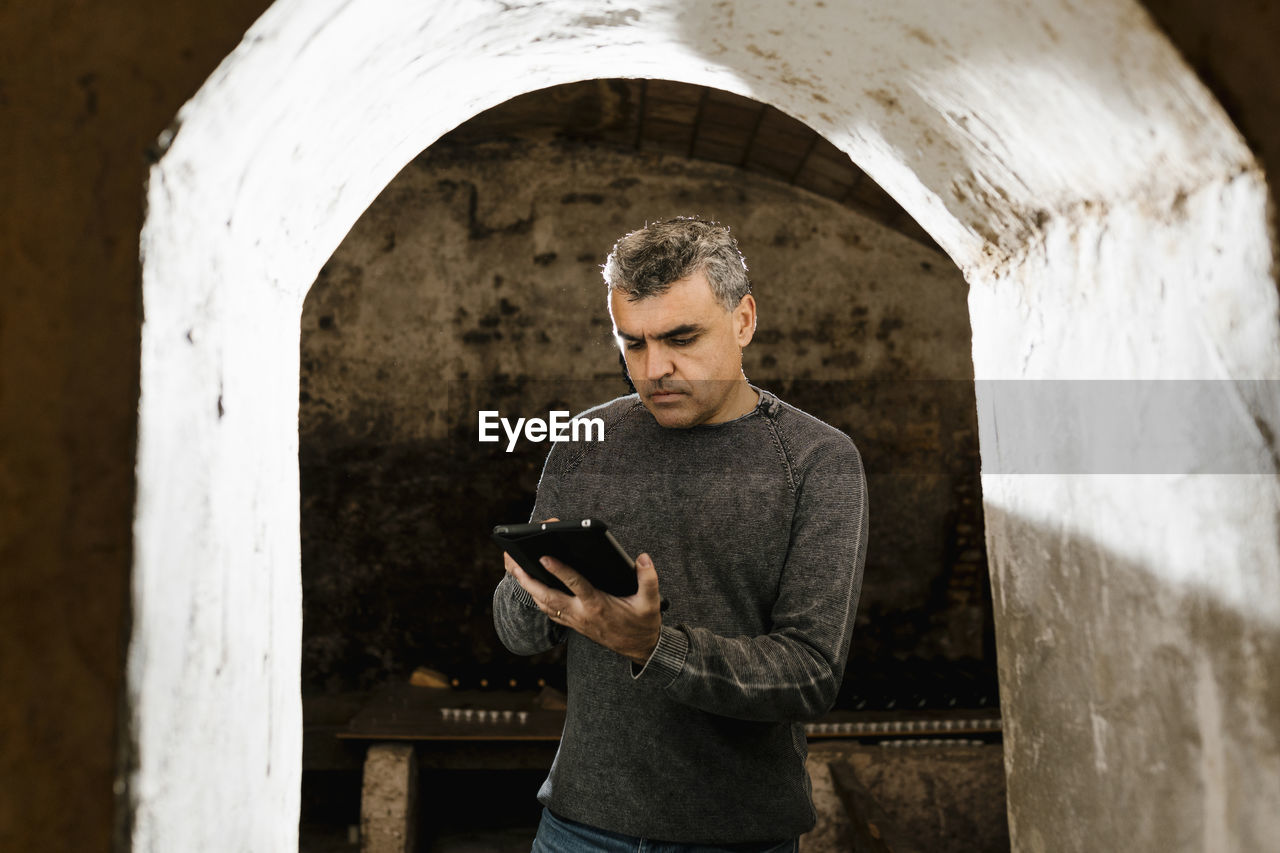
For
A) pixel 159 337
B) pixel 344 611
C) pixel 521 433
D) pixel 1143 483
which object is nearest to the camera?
pixel 159 337

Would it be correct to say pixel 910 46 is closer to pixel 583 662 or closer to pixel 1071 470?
pixel 1071 470

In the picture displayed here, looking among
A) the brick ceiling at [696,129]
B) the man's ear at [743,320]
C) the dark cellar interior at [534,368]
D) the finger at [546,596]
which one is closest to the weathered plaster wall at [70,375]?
the finger at [546,596]

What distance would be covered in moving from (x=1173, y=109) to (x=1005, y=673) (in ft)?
2.87

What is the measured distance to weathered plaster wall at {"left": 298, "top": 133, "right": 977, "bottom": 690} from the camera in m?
5.20

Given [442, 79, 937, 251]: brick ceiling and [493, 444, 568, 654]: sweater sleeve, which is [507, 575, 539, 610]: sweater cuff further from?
[442, 79, 937, 251]: brick ceiling

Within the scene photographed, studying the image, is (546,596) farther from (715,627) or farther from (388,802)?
(388,802)

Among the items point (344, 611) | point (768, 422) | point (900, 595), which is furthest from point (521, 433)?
point (768, 422)

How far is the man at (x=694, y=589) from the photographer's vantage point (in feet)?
3.80

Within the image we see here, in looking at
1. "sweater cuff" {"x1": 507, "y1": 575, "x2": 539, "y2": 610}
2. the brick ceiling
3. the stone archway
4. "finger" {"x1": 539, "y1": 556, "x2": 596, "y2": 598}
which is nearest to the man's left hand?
"finger" {"x1": 539, "y1": 556, "x2": 596, "y2": 598}

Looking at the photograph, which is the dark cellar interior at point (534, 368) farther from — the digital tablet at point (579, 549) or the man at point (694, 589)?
the digital tablet at point (579, 549)

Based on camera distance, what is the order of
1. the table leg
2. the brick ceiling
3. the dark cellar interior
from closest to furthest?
the table leg < the brick ceiling < the dark cellar interior

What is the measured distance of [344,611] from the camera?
5152 millimetres

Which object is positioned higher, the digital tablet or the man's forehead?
the man's forehead

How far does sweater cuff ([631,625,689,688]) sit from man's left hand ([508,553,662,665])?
0.04ft
